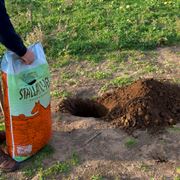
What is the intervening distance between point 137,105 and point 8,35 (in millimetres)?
1566

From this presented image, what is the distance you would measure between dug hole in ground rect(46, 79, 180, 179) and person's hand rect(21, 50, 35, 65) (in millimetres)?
953

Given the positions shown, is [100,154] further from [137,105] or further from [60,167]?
[137,105]

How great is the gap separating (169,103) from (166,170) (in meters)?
0.93

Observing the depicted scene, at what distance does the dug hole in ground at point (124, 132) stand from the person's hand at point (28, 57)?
0.95m

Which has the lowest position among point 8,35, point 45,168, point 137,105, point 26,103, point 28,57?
point 45,168

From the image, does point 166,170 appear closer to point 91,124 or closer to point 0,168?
point 91,124

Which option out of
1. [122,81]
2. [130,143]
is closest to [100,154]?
[130,143]

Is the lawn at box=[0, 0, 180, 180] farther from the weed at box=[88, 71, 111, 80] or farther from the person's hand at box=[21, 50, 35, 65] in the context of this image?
the person's hand at box=[21, 50, 35, 65]

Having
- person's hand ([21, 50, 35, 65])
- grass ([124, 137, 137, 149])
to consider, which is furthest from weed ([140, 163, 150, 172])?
person's hand ([21, 50, 35, 65])

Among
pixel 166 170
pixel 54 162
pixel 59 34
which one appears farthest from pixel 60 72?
pixel 166 170

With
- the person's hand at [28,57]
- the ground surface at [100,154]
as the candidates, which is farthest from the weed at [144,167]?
the person's hand at [28,57]

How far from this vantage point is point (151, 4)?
7035 mm

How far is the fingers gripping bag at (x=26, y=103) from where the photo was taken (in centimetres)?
365

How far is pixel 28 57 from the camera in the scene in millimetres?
3621
